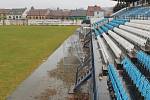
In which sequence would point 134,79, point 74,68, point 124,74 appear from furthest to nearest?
point 74,68 → point 124,74 → point 134,79

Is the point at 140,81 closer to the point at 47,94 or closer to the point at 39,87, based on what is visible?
the point at 47,94

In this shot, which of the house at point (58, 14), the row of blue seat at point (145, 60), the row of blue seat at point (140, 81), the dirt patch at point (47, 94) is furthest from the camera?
the house at point (58, 14)

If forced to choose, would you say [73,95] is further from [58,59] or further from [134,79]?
[58,59]

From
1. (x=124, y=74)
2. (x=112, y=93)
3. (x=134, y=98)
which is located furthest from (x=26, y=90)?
(x=134, y=98)

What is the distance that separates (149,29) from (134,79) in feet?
25.0

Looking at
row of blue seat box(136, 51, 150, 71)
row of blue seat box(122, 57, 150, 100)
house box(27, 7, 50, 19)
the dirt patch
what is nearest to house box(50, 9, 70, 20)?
house box(27, 7, 50, 19)

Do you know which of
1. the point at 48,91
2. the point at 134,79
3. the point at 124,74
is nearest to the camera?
the point at 134,79

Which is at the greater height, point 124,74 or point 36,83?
point 124,74

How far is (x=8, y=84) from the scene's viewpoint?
38.1ft

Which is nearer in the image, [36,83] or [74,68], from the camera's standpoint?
[36,83]

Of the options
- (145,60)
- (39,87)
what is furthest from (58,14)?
(145,60)

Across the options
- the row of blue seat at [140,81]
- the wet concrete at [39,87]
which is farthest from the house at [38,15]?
the row of blue seat at [140,81]

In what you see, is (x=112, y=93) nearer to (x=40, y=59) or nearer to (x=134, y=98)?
(x=134, y=98)

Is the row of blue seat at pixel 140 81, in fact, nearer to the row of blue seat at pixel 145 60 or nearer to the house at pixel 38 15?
the row of blue seat at pixel 145 60
